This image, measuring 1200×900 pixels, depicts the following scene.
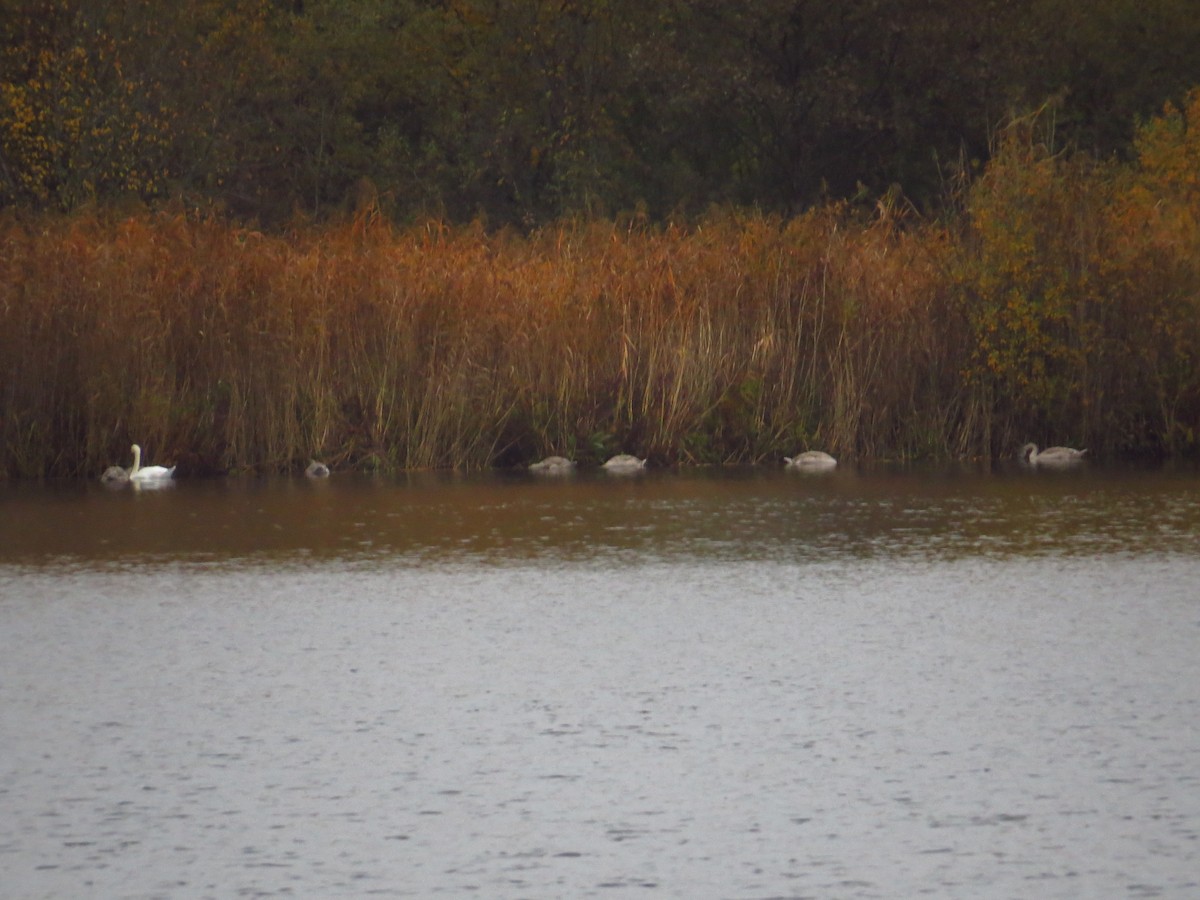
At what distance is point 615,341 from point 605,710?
1070cm

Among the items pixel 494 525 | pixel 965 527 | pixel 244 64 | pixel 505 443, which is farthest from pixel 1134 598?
pixel 244 64

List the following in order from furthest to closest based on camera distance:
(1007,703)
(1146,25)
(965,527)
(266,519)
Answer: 1. (1146,25)
2. (266,519)
3. (965,527)
4. (1007,703)

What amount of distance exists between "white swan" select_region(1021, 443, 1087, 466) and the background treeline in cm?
2045

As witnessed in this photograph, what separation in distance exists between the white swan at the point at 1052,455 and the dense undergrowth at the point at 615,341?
0.39 metres

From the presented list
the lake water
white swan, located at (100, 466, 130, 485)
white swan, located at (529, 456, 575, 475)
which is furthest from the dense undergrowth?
the lake water

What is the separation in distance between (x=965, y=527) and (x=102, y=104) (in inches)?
853

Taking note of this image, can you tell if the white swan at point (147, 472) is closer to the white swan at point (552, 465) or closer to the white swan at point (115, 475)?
the white swan at point (115, 475)

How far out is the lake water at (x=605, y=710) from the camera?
4508mm

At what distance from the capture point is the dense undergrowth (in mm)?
15555

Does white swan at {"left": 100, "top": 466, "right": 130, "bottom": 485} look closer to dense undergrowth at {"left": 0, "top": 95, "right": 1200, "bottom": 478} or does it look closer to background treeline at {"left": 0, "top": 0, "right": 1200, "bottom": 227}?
dense undergrowth at {"left": 0, "top": 95, "right": 1200, "bottom": 478}

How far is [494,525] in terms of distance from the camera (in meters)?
11.3

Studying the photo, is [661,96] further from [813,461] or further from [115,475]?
[115,475]

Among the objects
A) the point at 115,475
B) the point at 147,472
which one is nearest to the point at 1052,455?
the point at 147,472

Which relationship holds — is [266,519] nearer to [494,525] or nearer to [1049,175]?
[494,525]
